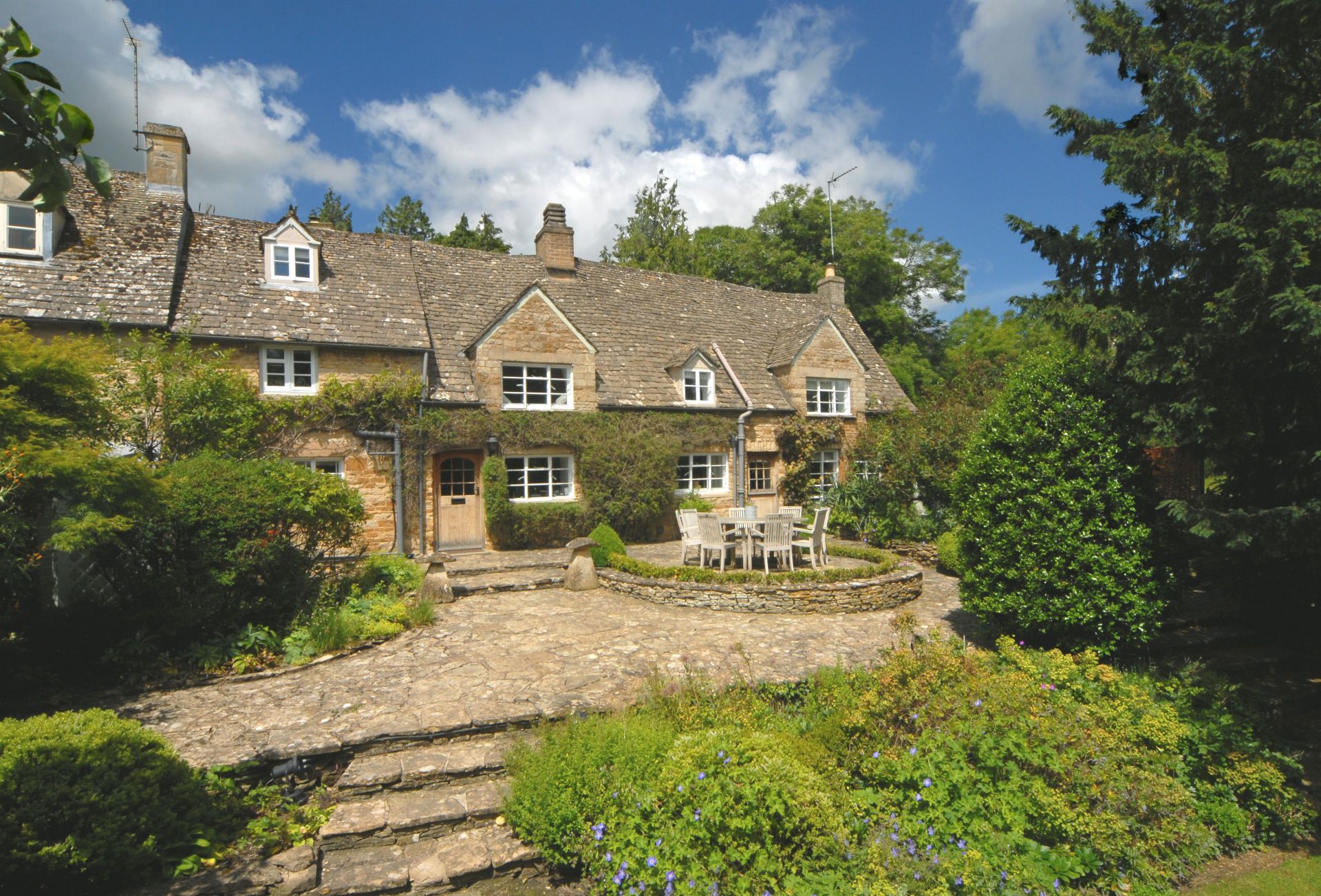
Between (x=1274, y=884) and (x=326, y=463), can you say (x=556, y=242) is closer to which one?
(x=326, y=463)

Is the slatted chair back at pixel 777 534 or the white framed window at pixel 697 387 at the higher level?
the white framed window at pixel 697 387

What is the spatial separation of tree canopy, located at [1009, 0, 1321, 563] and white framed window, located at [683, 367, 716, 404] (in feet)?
44.6

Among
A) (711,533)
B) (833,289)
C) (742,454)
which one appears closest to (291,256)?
(711,533)

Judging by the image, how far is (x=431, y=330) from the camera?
748 inches

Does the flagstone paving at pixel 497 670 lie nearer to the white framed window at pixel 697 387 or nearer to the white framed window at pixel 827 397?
the white framed window at pixel 697 387

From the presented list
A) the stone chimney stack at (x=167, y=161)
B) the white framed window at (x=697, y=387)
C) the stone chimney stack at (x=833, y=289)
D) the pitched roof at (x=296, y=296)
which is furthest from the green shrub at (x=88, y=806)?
the stone chimney stack at (x=833, y=289)

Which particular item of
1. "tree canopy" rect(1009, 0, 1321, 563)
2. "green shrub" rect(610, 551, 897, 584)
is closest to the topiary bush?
"tree canopy" rect(1009, 0, 1321, 563)

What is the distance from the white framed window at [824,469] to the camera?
23.0 meters

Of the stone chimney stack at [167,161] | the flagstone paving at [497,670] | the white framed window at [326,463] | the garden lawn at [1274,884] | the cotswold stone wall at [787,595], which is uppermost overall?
the stone chimney stack at [167,161]

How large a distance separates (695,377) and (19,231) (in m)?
16.7

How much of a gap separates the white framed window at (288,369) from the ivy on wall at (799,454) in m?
13.7

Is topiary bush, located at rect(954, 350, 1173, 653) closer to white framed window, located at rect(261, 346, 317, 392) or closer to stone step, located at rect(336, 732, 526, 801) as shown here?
stone step, located at rect(336, 732, 526, 801)

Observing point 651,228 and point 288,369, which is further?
point 651,228

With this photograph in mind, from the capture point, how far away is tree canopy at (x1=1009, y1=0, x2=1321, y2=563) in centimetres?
613
